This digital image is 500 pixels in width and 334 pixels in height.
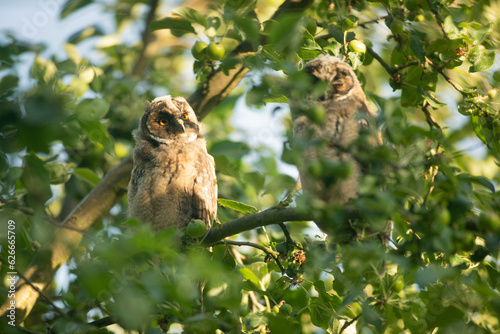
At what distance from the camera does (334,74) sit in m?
2.59

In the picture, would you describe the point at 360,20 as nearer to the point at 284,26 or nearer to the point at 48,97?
the point at 284,26

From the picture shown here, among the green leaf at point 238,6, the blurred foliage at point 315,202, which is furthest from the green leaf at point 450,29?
the green leaf at point 238,6

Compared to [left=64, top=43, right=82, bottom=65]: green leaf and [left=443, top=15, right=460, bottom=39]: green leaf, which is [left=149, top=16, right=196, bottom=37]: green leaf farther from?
[left=443, top=15, right=460, bottom=39]: green leaf

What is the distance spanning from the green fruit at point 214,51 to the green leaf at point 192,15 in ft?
0.48

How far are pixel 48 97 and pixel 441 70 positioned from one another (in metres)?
1.94

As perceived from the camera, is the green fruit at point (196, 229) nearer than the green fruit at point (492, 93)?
Yes

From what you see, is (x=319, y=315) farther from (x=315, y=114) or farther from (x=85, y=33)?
(x=85, y=33)

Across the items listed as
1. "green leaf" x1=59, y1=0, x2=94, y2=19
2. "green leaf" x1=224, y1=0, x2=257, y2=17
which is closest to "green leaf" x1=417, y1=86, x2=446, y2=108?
"green leaf" x1=224, y1=0, x2=257, y2=17

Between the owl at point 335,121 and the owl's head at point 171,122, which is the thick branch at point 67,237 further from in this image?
the owl at point 335,121

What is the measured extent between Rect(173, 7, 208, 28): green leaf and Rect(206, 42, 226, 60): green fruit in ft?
0.48

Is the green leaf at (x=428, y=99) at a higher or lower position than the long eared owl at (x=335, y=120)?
higher

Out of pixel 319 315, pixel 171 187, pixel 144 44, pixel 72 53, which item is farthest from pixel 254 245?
pixel 144 44

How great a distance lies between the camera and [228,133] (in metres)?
6.00

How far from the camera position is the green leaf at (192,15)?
2.81 m
